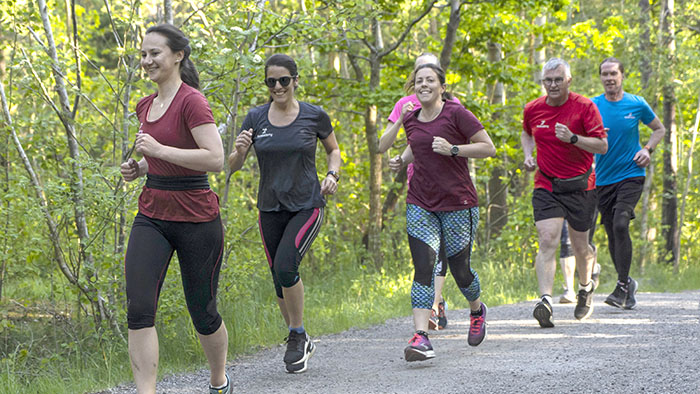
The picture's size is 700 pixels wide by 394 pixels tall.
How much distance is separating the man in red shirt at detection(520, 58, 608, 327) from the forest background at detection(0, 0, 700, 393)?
6.93 ft

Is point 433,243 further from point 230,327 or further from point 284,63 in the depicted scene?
point 230,327

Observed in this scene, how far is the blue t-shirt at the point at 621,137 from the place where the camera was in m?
8.62

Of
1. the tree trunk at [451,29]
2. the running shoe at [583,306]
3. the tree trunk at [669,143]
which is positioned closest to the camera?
the running shoe at [583,306]

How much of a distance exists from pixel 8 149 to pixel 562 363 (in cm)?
532

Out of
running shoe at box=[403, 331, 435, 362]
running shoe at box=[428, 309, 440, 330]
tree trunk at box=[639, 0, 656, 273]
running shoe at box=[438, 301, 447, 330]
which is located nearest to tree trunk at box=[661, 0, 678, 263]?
tree trunk at box=[639, 0, 656, 273]

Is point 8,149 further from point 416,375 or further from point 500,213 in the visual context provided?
point 500,213

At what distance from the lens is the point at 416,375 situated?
564 centimetres

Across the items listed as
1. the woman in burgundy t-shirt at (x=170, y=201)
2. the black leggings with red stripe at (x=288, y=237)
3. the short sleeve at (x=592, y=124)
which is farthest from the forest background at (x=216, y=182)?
the short sleeve at (x=592, y=124)

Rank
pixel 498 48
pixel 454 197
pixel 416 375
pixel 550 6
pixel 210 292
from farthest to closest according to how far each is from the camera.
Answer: pixel 498 48, pixel 550 6, pixel 454 197, pixel 416 375, pixel 210 292

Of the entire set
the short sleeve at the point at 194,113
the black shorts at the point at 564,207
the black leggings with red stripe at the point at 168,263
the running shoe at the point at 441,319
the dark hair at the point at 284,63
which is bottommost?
the running shoe at the point at 441,319

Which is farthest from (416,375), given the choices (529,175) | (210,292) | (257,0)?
(529,175)

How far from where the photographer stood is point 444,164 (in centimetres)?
614

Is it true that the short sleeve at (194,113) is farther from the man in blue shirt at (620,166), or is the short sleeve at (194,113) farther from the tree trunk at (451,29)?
the tree trunk at (451,29)

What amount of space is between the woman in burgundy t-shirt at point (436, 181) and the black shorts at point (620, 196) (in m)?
2.92
